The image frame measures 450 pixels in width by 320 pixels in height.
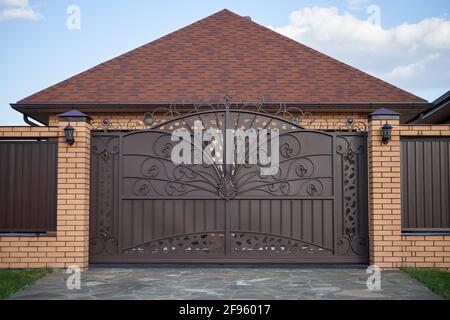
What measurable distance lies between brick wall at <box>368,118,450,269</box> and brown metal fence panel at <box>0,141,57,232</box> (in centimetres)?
408

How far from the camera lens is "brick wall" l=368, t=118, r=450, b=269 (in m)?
6.47

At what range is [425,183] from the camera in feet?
21.6

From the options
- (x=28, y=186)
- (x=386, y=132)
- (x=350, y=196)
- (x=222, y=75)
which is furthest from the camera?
(x=222, y=75)

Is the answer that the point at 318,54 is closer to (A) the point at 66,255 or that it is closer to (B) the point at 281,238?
(B) the point at 281,238

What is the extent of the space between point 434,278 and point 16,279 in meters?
4.67

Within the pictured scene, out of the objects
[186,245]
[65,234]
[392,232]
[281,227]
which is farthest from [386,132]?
[65,234]

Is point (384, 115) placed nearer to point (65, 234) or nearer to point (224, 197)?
point (224, 197)

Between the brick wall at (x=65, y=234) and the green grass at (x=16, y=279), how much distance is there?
17cm

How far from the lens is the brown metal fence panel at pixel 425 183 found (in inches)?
258

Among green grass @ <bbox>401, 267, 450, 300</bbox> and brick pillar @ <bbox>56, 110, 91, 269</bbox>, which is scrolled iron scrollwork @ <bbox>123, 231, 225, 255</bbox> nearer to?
brick pillar @ <bbox>56, 110, 91, 269</bbox>

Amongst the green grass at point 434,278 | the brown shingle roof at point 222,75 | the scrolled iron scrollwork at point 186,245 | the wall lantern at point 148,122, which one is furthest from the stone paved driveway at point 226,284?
the brown shingle roof at point 222,75

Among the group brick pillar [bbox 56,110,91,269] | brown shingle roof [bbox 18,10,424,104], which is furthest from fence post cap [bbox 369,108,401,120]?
brick pillar [bbox 56,110,91,269]

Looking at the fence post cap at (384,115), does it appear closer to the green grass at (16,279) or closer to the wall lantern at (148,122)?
the wall lantern at (148,122)

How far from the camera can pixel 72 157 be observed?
652 centimetres
